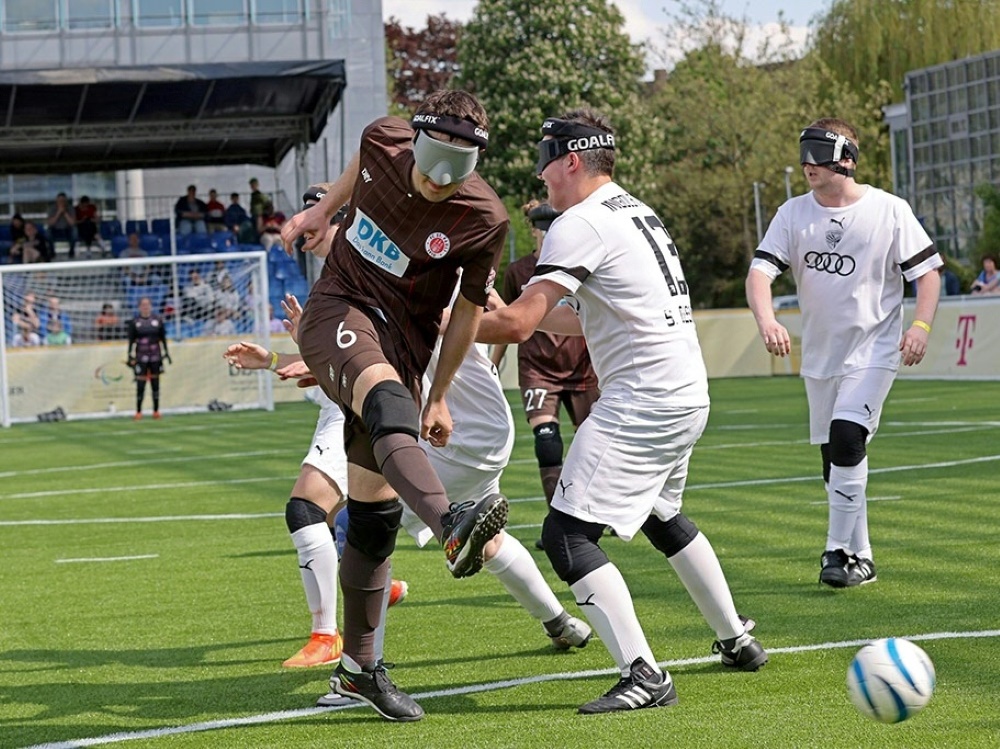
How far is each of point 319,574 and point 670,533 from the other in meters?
1.60

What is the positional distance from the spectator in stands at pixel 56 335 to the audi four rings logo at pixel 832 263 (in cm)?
2320

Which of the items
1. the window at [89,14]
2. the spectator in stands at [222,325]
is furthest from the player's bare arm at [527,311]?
the window at [89,14]

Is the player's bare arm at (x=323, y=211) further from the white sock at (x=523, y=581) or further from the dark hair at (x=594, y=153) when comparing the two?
the white sock at (x=523, y=581)

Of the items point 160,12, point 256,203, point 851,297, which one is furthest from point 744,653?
point 160,12

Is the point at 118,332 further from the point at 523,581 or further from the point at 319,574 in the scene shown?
the point at 523,581

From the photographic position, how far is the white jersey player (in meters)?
7.45

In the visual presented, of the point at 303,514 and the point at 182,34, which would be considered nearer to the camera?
the point at 303,514

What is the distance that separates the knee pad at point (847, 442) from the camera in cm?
745

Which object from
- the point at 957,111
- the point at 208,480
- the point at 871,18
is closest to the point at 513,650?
the point at 208,480

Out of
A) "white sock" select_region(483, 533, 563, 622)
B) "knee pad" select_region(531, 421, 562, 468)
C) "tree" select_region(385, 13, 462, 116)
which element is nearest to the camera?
"white sock" select_region(483, 533, 563, 622)

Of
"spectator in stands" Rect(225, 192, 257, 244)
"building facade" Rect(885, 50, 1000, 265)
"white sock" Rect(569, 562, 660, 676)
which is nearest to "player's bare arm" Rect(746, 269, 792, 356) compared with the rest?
"white sock" Rect(569, 562, 660, 676)

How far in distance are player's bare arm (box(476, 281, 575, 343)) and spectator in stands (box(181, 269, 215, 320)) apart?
83.5ft

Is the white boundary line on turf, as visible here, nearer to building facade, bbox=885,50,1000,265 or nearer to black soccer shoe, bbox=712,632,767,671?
black soccer shoe, bbox=712,632,767,671

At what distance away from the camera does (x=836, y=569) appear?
7273 millimetres
